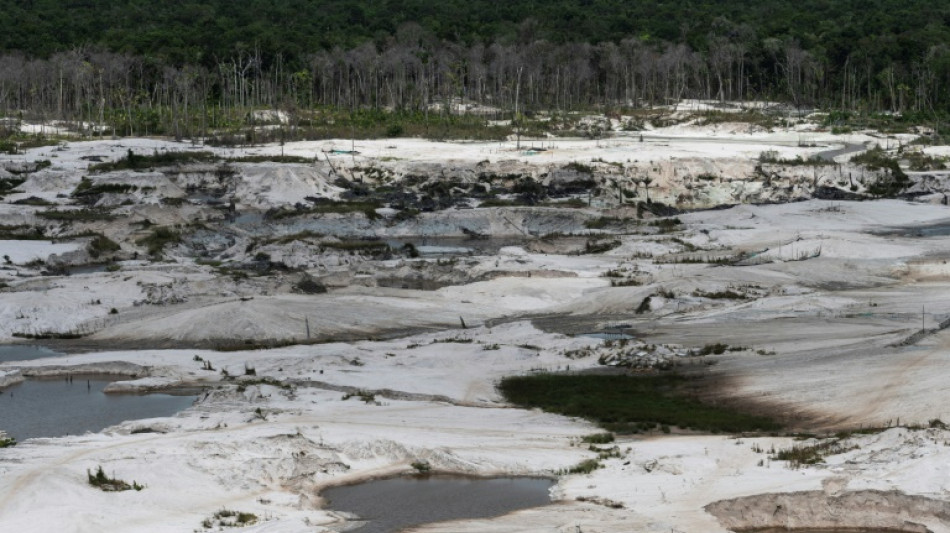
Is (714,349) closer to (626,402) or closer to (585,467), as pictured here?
(626,402)

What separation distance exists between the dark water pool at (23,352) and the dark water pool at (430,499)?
2202 cm

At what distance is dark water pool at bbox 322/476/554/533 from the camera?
26.8m

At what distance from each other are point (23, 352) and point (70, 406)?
10.2 meters

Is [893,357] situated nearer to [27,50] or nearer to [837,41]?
[837,41]

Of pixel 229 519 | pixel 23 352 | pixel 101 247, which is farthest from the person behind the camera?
pixel 101 247

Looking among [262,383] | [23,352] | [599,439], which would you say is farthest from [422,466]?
[23,352]

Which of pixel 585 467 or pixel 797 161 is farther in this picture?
pixel 797 161

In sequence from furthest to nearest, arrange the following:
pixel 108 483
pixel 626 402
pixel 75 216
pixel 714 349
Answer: pixel 75 216
pixel 714 349
pixel 626 402
pixel 108 483

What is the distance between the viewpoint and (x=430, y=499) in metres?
28.3

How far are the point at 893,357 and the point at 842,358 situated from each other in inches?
59.5

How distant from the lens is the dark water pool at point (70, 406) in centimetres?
3556

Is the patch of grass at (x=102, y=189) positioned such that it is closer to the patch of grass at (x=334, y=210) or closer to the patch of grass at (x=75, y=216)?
the patch of grass at (x=75, y=216)

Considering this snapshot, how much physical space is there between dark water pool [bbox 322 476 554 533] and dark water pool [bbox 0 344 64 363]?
72.2 feet

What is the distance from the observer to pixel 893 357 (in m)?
39.9
